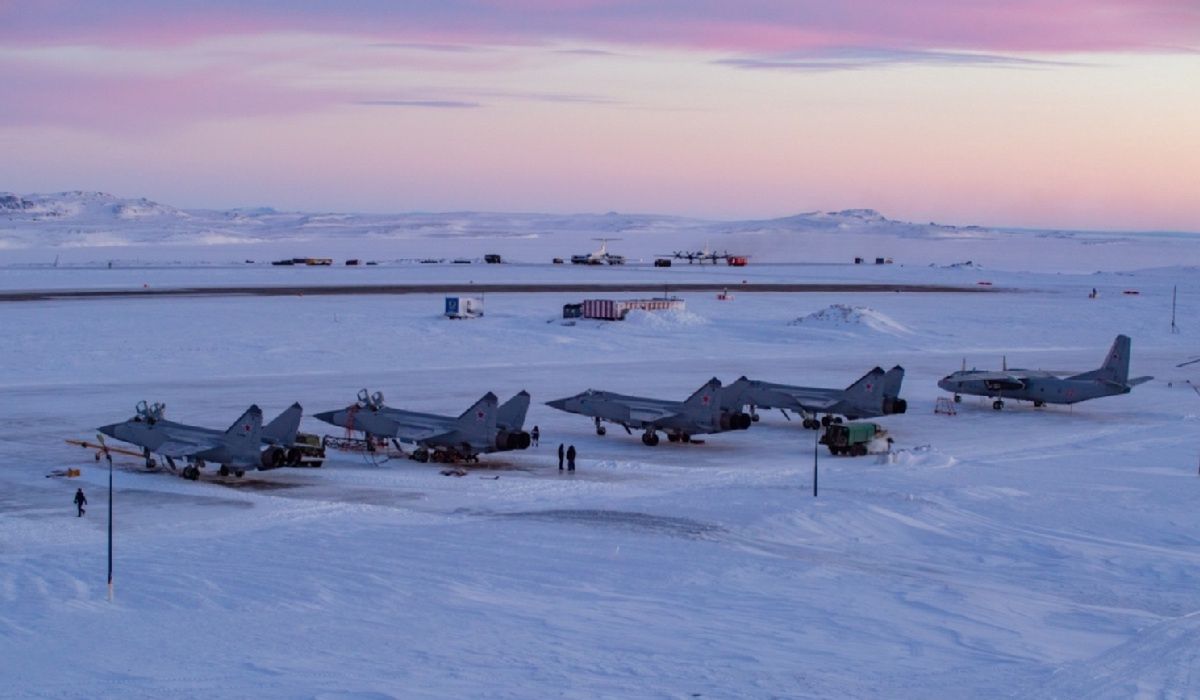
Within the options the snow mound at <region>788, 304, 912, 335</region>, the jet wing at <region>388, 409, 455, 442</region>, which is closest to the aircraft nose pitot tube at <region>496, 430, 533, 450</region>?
the jet wing at <region>388, 409, 455, 442</region>

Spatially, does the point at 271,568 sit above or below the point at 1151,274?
below

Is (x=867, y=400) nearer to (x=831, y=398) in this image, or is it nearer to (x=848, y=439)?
(x=831, y=398)

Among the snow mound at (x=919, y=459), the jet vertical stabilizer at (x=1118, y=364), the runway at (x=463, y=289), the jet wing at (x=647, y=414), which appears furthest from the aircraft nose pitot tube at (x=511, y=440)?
the runway at (x=463, y=289)

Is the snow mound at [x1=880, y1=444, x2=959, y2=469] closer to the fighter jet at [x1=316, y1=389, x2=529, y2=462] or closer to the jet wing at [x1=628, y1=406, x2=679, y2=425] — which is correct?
the jet wing at [x1=628, y1=406, x2=679, y2=425]

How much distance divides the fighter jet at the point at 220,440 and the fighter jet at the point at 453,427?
190 inches

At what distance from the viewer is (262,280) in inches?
5655

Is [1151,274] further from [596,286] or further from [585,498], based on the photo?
[585,498]

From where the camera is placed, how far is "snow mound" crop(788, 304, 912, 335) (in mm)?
98125

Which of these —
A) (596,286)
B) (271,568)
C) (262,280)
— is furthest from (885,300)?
(271,568)

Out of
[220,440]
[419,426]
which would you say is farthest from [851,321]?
[220,440]

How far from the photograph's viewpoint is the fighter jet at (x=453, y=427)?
47.4 metres

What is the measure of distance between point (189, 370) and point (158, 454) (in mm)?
29911

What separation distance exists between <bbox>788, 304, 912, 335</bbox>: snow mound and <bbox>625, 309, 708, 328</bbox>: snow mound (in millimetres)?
7861

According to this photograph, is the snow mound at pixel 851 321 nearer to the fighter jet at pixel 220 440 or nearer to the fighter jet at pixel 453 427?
the fighter jet at pixel 453 427
